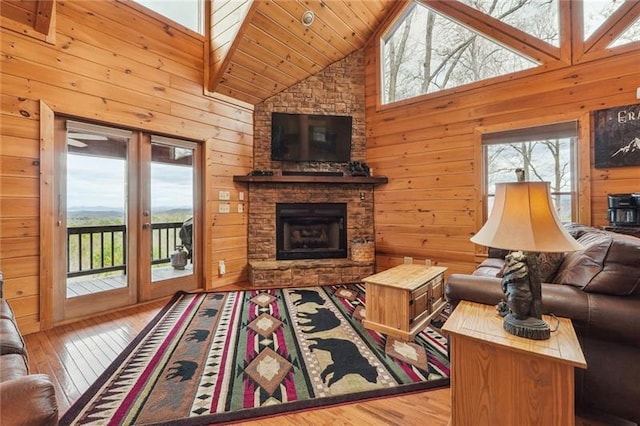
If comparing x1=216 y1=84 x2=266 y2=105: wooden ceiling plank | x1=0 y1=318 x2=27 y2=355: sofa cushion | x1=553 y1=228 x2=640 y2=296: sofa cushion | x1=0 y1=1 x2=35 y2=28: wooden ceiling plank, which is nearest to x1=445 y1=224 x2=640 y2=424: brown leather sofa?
x1=553 y1=228 x2=640 y2=296: sofa cushion

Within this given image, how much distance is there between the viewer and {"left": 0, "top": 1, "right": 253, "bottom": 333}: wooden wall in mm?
2484

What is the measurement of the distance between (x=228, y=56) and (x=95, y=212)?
93.6 inches

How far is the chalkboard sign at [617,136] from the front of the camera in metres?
2.98

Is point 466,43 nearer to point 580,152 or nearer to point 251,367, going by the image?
point 580,152

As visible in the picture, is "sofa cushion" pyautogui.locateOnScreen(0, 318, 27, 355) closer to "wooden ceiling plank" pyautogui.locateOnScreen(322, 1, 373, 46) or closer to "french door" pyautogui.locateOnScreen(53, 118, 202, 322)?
"french door" pyautogui.locateOnScreen(53, 118, 202, 322)

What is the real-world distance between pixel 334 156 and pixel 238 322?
2861mm

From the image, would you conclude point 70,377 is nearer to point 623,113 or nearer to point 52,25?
point 52,25

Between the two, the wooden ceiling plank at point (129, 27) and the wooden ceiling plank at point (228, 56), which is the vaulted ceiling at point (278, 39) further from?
the wooden ceiling plank at point (129, 27)

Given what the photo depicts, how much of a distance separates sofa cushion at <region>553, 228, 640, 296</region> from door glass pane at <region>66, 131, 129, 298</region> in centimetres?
395

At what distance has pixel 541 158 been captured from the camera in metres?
3.54

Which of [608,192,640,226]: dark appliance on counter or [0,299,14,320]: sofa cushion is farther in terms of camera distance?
[608,192,640,226]: dark appliance on counter

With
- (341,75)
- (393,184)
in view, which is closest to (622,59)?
(393,184)

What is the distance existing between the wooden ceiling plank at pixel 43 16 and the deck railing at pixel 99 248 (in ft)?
6.00

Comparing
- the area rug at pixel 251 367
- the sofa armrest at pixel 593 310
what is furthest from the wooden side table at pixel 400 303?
the sofa armrest at pixel 593 310
